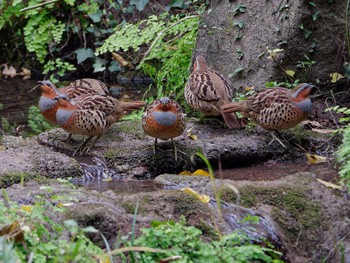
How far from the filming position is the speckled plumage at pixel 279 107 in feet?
25.3

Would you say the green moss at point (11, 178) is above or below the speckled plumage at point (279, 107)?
above

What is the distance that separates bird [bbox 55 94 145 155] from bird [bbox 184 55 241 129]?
94 cm

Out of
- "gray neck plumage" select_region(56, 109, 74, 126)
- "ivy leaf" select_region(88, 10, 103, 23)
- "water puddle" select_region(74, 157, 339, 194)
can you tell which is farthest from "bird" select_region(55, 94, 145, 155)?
"ivy leaf" select_region(88, 10, 103, 23)

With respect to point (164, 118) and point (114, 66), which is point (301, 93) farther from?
point (114, 66)

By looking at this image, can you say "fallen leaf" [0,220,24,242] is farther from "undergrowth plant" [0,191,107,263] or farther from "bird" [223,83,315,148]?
"bird" [223,83,315,148]

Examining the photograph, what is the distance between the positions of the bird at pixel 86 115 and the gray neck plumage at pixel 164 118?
813 millimetres

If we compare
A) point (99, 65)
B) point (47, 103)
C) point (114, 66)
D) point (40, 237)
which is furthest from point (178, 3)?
point (40, 237)

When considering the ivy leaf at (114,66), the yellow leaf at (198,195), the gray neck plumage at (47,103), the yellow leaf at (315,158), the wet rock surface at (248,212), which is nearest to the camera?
the wet rock surface at (248,212)

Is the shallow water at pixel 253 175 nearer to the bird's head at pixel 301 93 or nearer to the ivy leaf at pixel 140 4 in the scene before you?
the bird's head at pixel 301 93

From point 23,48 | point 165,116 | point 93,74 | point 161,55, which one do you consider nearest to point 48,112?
point 165,116

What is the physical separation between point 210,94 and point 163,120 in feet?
3.80

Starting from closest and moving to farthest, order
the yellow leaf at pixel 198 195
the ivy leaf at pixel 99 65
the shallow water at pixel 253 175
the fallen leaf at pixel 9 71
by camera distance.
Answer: the yellow leaf at pixel 198 195 < the shallow water at pixel 253 175 < the ivy leaf at pixel 99 65 < the fallen leaf at pixel 9 71

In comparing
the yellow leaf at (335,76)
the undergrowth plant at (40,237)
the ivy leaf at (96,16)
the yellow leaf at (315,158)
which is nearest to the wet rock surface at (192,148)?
the yellow leaf at (315,158)

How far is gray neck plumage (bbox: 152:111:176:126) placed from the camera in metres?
7.17
